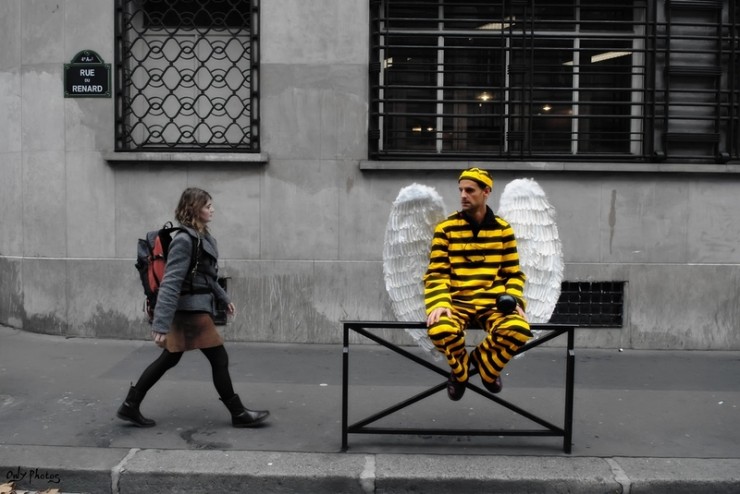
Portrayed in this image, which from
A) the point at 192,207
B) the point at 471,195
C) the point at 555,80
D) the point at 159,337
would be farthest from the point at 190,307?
the point at 555,80

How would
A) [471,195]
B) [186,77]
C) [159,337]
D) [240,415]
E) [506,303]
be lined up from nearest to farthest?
[506,303] < [471,195] < [159,337] < [240,415] < [186,77]

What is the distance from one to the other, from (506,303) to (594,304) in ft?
12.9

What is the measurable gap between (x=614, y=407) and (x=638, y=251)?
257 cm

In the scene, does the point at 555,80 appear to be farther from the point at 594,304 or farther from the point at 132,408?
the point at 132,408

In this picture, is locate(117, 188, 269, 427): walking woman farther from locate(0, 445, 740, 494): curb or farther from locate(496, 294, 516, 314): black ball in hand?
locate(496, 294, 516, 314): black ball in hand

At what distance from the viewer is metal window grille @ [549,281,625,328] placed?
25.7ft

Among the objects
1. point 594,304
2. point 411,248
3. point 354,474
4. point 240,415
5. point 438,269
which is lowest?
point 354,474

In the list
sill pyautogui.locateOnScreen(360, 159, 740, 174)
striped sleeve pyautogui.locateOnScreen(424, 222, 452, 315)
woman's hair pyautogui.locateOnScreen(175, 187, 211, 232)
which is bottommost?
striped sleeve pyautogui.locateOnScreen(424, 222, 452, 315)

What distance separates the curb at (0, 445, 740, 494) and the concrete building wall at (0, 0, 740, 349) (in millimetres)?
3305

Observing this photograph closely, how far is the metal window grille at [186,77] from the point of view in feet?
26.2

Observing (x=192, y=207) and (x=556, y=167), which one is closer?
(x=192, y=207)

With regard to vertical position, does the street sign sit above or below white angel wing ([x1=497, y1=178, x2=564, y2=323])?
above

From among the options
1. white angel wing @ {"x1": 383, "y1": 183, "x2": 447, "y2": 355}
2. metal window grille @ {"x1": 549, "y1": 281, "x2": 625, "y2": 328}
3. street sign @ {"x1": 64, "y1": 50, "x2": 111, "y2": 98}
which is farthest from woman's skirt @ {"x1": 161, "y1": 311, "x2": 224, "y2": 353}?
metal window grille @ {"x1": 549, "y1": 281, "x2": 625, "y2": 328}

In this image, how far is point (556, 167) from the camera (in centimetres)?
771
